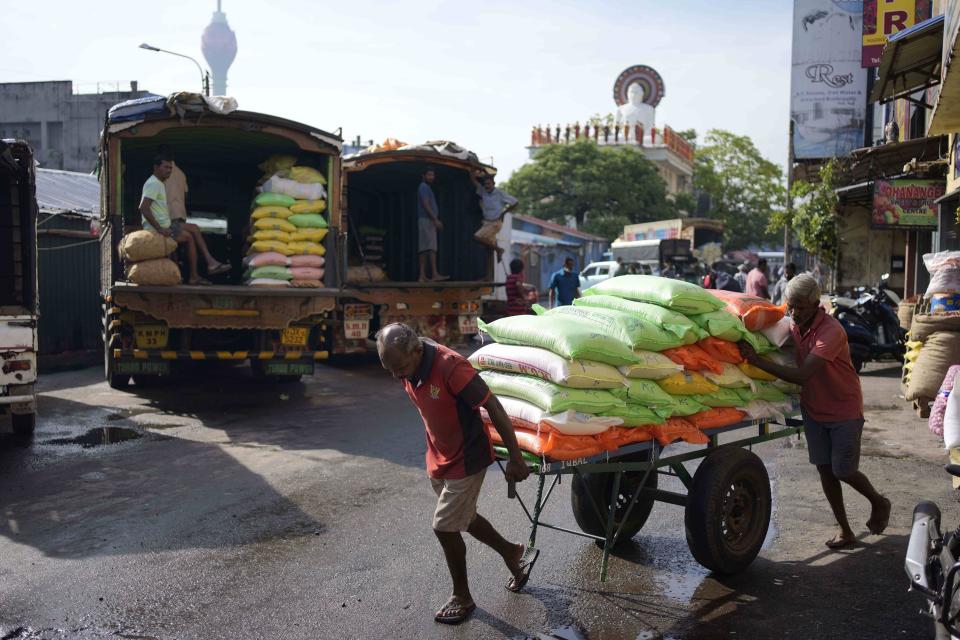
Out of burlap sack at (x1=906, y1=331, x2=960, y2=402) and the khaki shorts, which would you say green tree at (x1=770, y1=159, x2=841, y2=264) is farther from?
the khaki shorts

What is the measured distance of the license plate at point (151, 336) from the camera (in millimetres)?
9820

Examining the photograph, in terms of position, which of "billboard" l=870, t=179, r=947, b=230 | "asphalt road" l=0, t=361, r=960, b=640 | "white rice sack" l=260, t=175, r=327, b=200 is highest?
"billboard" l=870, t=179, r=947, b=230

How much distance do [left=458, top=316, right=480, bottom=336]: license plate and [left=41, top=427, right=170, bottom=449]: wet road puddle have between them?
5.79 metres

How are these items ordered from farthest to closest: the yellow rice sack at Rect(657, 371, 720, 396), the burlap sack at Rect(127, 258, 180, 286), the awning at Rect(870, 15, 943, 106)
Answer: the awning at Rect(870, 15, 943, 106), the burlap sack at Rect(127, 258, 180, 286), the yellow rice sack at Rect(657, 371, 720, 396)

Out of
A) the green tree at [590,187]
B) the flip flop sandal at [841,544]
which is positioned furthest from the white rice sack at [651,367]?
the green tree at [590,187]

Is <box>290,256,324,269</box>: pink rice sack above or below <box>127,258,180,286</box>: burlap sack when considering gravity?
above

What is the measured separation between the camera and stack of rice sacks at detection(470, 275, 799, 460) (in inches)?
173

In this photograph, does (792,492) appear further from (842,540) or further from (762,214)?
(762,214)

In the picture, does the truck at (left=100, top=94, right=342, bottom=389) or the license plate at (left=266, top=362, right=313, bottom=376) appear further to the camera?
the license plate at (left=266, top=362, right=313, bottom=376)

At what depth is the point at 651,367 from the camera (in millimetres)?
4617

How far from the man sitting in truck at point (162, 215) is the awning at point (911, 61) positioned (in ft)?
31.7

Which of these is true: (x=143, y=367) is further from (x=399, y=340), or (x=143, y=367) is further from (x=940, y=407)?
(x=940, y=407)

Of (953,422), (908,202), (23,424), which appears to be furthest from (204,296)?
(908,202)

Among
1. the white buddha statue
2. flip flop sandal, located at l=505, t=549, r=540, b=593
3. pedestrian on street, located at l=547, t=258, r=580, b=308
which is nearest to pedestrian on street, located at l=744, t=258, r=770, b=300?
pedestrian on street, located at l=547, t=258, r=580, b=308
